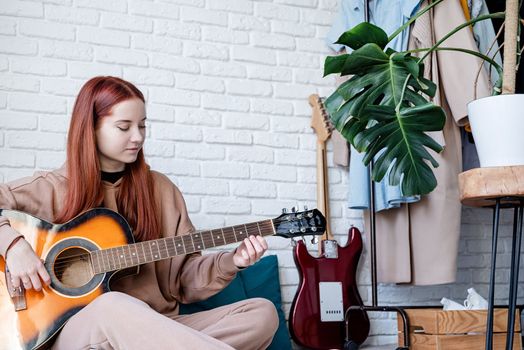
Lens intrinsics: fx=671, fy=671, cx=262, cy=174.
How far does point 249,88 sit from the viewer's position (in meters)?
2.94

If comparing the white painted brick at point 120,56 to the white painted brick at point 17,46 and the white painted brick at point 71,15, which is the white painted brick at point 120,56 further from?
the white painted brick at point 17,46

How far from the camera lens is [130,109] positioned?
2.12m

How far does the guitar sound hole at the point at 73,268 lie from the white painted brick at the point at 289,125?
125 centimetres

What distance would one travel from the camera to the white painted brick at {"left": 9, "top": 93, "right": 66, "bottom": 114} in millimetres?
2574

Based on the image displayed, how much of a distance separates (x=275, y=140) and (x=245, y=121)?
16 centimetres

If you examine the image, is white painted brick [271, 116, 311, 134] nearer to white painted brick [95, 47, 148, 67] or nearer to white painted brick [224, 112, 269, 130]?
white painted brick [224, 112, 269, 130]

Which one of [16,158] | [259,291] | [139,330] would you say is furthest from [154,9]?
[139,330]

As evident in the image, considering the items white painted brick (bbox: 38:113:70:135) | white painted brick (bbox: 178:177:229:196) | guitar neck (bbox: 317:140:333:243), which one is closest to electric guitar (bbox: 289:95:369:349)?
guitar neck (bbox: 317:140:333:243)

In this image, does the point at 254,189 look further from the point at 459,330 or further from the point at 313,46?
the point at 459,330

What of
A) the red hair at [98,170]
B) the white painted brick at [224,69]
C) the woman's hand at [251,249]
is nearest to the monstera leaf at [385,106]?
the woman's hand at [251,249]

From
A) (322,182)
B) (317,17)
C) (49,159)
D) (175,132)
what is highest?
(317,17)

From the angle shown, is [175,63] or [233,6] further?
[233,6]

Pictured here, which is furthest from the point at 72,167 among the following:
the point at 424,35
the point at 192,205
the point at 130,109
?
the point at 424,35

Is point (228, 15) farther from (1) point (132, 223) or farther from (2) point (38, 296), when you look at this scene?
(2) point (38, 296)
